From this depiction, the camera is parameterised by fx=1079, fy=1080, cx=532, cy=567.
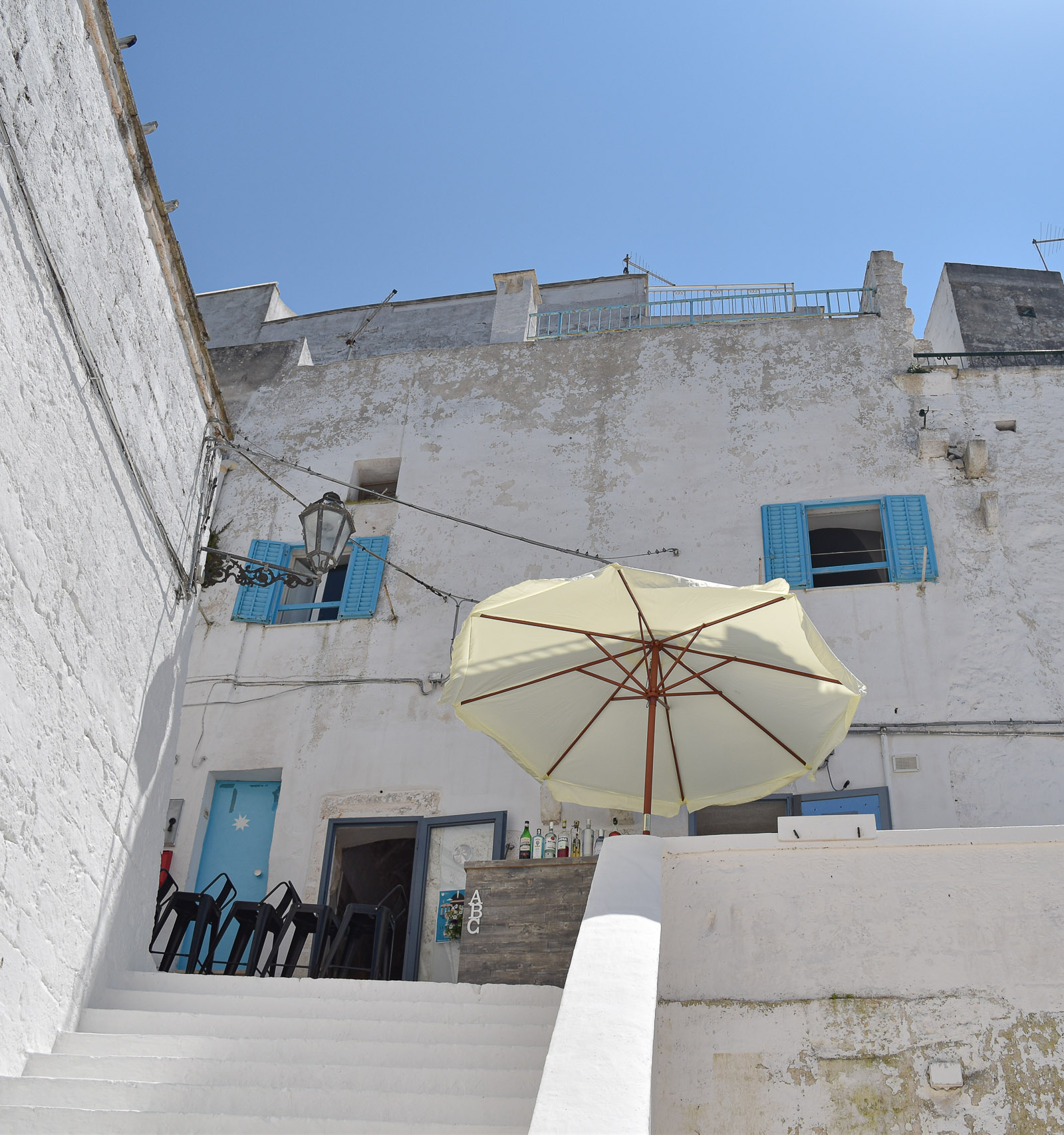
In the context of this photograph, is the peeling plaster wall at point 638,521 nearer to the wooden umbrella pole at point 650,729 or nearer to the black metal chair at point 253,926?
the black metal chair at point 253,926

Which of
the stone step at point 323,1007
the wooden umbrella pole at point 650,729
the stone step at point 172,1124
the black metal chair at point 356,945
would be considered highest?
the wooden umbrella pole at point 650,729

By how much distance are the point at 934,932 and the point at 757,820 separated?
6124 mm

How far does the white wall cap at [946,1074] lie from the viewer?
426 centimetres

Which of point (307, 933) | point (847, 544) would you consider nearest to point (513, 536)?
point (307, 933)

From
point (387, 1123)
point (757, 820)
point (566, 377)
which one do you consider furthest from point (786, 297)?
point (387, 1123)

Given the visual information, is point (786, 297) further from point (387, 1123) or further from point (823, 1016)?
point (387, 1123)

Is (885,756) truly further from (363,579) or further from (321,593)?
(321,593)

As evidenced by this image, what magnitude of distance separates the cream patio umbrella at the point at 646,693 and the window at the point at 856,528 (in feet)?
11.7

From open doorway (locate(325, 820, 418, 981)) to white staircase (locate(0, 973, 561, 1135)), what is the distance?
2554mm

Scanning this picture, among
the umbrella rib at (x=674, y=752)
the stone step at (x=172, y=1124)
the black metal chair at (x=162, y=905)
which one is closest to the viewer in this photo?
the stone step at (x=172, y=1124)

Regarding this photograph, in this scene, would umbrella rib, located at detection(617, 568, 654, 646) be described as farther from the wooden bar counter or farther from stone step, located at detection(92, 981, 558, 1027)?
stone step, located at detection(92, 981, 558, 1027)

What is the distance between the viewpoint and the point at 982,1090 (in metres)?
4.26

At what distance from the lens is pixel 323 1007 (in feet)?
16.7

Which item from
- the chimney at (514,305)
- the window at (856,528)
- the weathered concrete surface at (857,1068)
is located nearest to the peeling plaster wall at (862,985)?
the weathered concrete surface at (857,1068)
